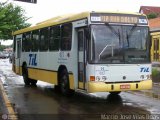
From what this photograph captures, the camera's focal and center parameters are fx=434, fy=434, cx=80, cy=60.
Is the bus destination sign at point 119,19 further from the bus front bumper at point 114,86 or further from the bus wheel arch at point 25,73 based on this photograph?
the bus wheel arch at point 25,73

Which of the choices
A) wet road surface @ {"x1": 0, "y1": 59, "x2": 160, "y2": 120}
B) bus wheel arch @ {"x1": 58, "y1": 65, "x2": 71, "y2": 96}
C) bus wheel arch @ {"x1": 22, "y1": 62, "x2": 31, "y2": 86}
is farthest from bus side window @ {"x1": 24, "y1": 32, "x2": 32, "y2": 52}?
bus wheel arch @ {"x1": 58, "y1": 65, "x2": 71, "y2": 96}

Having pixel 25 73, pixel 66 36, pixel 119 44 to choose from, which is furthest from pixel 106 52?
pixel 25 73

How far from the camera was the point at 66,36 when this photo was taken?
15.3 metres

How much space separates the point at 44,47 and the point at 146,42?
5355mm

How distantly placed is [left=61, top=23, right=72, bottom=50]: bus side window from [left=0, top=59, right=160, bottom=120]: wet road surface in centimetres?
181

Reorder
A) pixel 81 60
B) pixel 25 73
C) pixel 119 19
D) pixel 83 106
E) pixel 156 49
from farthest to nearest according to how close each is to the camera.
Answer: pixel 156 49 → pixel 25 73 → pixel 81 60 → pixel 119 19 → pixel 83 106

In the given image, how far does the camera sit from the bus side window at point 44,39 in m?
17.5

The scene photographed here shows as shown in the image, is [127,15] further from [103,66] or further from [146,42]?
[103,66]

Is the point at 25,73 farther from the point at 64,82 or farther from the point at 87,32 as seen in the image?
the point at 87,32

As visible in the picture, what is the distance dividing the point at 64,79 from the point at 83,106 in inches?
99.7

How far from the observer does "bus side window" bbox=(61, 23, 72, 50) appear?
49.0ft

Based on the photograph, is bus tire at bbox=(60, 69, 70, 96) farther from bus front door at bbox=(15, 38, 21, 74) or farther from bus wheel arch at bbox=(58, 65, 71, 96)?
bus front door at bbox=(15, 38, 21, 74)

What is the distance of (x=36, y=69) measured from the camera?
62.6ft

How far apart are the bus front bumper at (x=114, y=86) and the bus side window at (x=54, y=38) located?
348 centimetres
